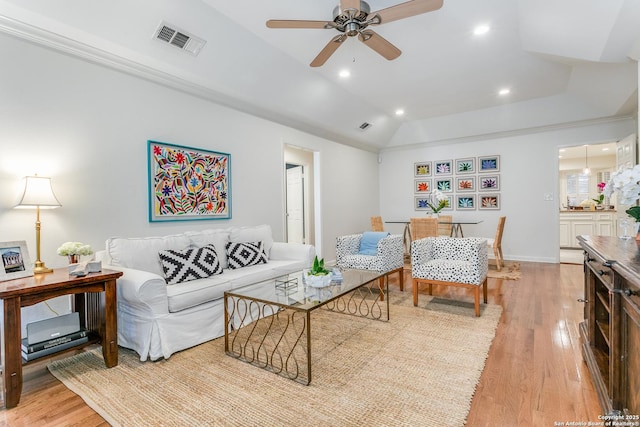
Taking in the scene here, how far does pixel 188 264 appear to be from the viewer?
291 centimetres

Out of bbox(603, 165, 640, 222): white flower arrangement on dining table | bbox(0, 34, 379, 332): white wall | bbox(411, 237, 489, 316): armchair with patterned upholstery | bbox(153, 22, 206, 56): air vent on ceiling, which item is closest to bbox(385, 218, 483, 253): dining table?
bbox(411, 237, 489, 316): armchair with patterned upholstery

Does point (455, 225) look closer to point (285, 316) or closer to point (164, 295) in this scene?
point (285, 316)

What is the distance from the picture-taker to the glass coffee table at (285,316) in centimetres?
219

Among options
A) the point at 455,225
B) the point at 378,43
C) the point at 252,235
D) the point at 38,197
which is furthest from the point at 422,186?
the point at 38,197

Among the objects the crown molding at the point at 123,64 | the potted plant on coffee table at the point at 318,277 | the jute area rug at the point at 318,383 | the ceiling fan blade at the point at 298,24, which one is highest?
the ceiling fan blade at the point at 298,24

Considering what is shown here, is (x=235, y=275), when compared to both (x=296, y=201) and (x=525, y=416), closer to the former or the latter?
(x=525, y=416)

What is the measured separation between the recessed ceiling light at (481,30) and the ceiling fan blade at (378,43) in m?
1.04

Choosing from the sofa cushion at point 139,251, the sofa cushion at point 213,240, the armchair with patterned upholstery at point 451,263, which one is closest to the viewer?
the sofa cushion at point 139,251

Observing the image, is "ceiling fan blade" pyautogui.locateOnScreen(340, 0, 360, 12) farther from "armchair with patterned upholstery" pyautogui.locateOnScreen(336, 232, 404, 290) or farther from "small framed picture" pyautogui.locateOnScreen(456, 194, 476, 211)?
"small framed picture" pyautogui.locateOnScreen(456, 194, 476, 211)

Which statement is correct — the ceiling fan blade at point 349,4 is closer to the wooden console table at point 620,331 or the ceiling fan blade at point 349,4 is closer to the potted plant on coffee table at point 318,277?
the potted plant on coffee table at point 318,277

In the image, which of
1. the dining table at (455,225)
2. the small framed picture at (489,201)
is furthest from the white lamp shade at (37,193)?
the small framed picture at (489,201)

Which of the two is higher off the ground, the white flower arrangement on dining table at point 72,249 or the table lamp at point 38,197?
the table lamp at point 38,197

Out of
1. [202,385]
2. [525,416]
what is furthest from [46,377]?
[525,416]

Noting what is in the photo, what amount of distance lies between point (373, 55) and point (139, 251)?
330 centimetres
